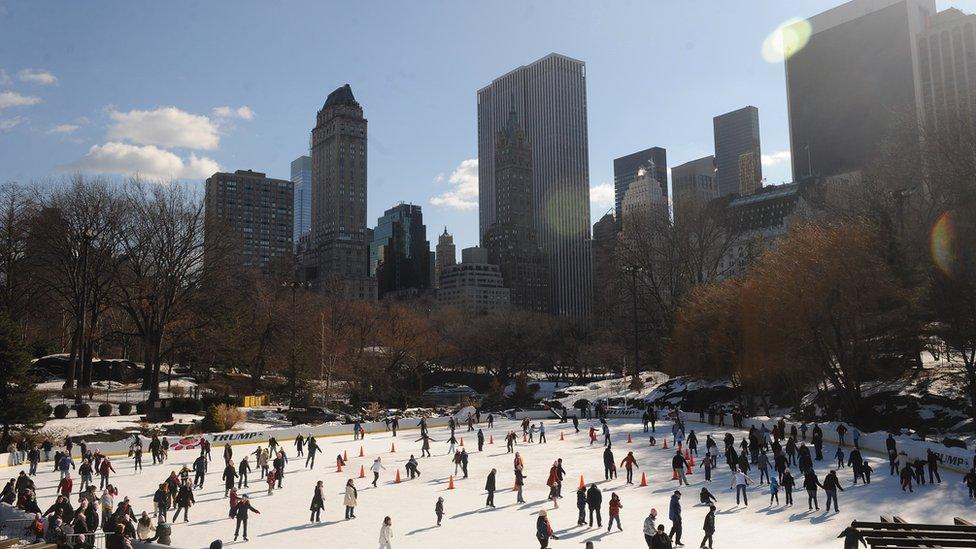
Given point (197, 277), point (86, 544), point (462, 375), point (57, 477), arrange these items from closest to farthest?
point (86, 544) → point (57, 477) → point (197, 277) → point (462, 375)

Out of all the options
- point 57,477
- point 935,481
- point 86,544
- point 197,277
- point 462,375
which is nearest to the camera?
point 86,544

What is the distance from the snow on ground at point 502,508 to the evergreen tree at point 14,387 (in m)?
4.50

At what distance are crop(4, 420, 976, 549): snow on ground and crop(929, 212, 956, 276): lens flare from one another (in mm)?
12868

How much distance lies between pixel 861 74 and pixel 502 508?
197267 mm

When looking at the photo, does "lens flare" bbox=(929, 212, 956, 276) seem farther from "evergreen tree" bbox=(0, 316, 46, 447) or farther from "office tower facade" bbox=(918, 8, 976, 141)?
"office tower facade" bbox=(918, 8, 976, 141)

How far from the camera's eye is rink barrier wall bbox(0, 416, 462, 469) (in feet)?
120

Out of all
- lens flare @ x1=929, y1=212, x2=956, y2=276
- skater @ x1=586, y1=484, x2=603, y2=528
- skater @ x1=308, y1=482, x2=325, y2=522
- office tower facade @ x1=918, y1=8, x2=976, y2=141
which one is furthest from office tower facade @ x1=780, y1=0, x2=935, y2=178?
skater @ x1=308, y1=482, x2=325, y2=522

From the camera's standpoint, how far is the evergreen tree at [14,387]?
34531 millimetres

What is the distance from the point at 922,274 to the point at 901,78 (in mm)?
164032

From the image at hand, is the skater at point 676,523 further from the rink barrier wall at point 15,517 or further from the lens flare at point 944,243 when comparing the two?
the lens flare at point 944,243

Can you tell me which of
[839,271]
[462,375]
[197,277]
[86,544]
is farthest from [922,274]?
[462,375]

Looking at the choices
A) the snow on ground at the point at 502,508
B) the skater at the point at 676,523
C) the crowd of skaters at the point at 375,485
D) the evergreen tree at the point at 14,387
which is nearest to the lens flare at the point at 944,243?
the crowd of skaters at the point at 375,485

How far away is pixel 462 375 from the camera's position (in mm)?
105312

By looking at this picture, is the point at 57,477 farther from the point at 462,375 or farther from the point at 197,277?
the point at 462,375
